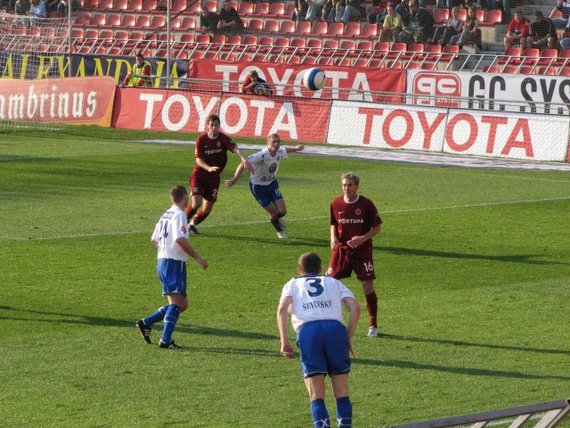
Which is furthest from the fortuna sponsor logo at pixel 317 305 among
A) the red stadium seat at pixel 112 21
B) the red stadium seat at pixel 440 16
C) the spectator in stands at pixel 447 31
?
the red stadium seat at pixel 112 21

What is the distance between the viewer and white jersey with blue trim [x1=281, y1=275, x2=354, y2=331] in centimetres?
989

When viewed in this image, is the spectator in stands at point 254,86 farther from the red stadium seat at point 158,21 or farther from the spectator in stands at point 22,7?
the spectator in stands at point 22,7

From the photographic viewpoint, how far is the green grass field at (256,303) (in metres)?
11.6

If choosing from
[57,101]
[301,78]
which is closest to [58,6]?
[57,101]

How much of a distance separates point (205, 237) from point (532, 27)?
73.9 ft

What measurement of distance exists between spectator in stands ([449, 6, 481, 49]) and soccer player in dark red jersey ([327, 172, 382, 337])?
27.8m

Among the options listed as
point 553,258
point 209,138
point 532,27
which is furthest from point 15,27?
point 553,258

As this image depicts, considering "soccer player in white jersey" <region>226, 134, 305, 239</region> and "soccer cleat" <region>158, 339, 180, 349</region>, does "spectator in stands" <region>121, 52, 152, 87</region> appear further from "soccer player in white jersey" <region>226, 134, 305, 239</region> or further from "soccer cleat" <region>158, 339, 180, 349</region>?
"soccer cleat" <region>158, 339, 180, 349</region>

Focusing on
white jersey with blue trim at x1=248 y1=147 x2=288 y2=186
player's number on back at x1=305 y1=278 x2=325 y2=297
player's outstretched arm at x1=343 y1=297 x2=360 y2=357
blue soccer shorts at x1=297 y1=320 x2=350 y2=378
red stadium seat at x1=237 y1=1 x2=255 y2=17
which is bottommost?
white jersey with blue trim at x1=248 y1=147 x2=288 y2=186

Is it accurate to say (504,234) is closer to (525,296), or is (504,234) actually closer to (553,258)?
(553,258)

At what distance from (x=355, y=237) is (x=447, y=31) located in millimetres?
28589

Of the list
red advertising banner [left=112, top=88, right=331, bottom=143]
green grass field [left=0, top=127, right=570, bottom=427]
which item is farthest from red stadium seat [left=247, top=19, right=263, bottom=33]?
green grass field [left=0, top=127, right=570, bottom=427]

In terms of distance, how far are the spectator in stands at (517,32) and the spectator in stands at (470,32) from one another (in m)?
0.97

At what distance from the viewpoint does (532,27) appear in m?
41.0
